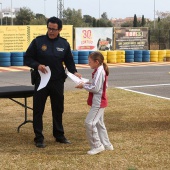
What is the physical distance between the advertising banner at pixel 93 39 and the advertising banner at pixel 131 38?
0.85 meters

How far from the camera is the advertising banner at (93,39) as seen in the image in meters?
27.4

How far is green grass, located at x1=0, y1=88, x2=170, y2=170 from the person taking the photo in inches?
238

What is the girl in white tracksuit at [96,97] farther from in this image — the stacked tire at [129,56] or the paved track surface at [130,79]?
the stacked tire at [129,56]

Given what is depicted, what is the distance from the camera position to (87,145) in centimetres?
706

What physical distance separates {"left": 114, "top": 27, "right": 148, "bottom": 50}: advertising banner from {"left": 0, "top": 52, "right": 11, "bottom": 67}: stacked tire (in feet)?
27.4

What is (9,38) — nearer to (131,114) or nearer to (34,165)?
(131,114)

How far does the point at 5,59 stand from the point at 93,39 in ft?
22.1

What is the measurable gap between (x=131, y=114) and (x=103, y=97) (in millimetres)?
3416

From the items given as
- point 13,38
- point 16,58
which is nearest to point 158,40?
point 13,38

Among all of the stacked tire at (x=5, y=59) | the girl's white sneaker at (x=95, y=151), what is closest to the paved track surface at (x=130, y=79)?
the stacked tire at (x=5, y=59)

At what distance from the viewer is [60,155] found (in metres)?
6.48

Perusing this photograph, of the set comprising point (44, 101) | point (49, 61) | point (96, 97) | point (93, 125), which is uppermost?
point (49, 61)

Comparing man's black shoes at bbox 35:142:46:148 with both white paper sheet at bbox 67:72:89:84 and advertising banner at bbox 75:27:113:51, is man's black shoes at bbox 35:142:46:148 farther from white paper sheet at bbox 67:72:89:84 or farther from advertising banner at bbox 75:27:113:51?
advertising banner at bbox 75:27:113:51

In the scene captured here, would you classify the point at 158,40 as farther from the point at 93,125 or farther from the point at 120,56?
the point at 93,125
